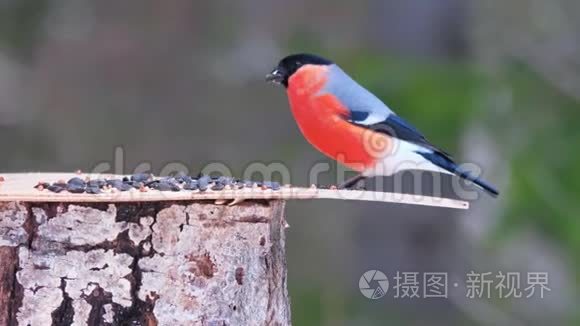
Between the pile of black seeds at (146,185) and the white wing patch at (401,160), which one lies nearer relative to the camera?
the pile of black seeds at (146,185)

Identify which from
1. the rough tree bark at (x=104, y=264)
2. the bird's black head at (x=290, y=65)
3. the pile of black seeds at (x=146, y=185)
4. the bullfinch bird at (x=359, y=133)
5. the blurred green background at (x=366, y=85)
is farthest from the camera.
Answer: the blurred green background at (x=366, y=85)

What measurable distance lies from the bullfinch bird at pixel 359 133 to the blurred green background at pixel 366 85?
227 centimetres

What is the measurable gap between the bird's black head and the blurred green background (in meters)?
2.20

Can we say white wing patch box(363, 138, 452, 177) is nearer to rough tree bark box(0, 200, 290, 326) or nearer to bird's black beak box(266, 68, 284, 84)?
bird's black beak box(266, 68, 284, 84)

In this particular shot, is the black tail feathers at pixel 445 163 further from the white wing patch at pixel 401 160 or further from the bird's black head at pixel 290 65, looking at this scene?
the bird's black head at pixel 290 65

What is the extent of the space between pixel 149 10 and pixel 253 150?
A: 52.2 inches

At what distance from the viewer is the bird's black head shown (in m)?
5.17

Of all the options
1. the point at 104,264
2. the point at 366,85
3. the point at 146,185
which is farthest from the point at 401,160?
the point at 366,85

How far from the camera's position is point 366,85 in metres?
7.44

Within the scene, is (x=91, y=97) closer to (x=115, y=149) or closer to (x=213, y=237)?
(x=115, y=149)

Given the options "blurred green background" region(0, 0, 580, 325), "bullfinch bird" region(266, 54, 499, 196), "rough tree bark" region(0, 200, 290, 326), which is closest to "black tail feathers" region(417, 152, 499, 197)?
"bullfinch bird" region(266, 54, 499, 196)

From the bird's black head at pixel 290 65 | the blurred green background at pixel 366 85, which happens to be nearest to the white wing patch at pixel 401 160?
the bird's black head at pixel 290 65

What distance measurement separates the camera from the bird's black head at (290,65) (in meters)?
5.17

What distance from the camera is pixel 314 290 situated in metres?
8.20
